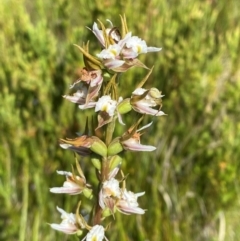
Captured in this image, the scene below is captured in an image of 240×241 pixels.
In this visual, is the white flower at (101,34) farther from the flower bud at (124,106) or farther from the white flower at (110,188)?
the white flower at (110,188)

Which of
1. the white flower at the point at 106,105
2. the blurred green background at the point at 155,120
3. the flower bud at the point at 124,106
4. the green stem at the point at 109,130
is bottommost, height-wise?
the blurred green background at the point at 155,120

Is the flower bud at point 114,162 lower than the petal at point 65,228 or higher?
higher

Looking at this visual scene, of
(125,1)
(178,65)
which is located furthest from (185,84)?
(125,1)

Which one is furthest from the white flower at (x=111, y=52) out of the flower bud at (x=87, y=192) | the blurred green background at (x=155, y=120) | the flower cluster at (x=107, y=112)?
the blurred green background at (x=155, y=120)

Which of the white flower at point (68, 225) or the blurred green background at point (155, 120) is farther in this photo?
the blurred green background at point (155, 120)

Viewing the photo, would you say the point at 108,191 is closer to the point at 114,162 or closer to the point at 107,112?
the point at 114,162

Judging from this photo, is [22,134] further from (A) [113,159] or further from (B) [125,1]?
(A) [113,159]

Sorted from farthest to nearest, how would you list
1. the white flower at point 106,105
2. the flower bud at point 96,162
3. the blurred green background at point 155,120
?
the blurred green background at point 155,120 → the flower bud at point 96,162 → the white flower at point 106,105

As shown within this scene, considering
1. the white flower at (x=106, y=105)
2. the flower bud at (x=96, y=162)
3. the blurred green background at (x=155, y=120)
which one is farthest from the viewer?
the blurred green background at (x=155, y=120)
